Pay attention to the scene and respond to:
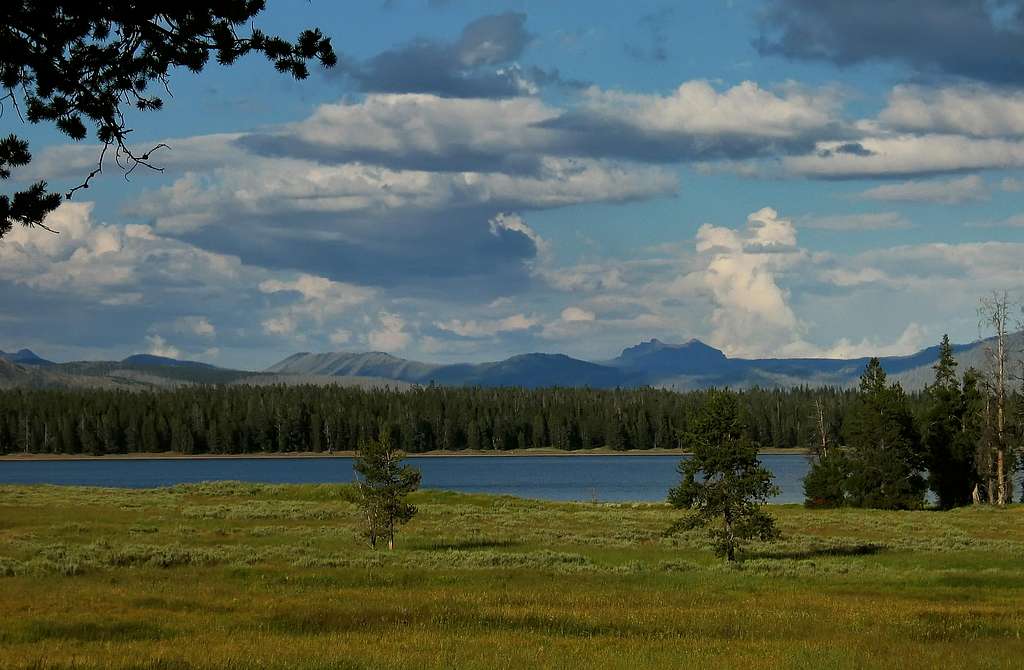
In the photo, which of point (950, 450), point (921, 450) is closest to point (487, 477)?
point (950, 450)

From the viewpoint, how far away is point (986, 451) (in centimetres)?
8200

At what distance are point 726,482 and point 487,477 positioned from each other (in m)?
110

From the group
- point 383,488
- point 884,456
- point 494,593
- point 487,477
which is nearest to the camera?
point 494,593

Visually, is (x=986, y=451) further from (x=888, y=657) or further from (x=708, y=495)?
(x=888, y=657)

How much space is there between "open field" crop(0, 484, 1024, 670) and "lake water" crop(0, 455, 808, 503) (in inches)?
1903

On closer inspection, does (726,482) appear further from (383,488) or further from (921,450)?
(921,450)

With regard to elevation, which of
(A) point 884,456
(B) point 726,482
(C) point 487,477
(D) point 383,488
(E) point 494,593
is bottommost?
(C) point 487,477

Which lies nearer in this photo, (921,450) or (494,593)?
(494,593)

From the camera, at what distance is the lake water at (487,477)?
119 meters

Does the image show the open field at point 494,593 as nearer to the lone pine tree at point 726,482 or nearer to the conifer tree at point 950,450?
the lone pine tree at point 726,482

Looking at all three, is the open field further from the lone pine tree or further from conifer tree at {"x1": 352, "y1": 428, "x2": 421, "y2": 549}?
the lone pine tree

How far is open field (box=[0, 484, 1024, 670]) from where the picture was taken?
66.7ft

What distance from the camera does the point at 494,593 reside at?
31.8 metres

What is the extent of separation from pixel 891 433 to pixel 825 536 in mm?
22677
